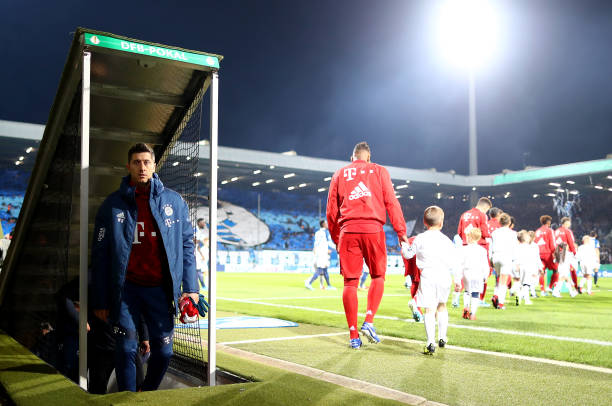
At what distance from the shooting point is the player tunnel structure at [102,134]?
4070mm

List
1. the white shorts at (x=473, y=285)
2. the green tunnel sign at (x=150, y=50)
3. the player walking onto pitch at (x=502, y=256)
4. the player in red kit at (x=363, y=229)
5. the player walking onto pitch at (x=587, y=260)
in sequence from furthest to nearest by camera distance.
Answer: the player walking onto pitch at (x=587, y=260)
the player walking onto pitch at (x=502, y=256)
the white shorts at (x=473, y=285)
the player in red kit at (x=363, y=229)
the green tunnel sign at (x=150, y=50)

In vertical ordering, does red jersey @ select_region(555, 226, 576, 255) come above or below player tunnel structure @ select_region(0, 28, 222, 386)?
below

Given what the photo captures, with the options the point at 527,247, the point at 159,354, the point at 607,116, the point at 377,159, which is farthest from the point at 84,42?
the point at 607,116

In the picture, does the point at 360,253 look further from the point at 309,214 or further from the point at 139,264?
the point at 309,214

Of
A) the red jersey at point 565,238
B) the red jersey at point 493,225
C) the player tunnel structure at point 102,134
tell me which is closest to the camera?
the player tunnel structure at point 102,134

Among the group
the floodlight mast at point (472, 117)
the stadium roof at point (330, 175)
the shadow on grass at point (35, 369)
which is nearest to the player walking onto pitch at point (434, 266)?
the shadow on grass at point (35, 369)

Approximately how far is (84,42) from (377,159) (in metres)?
88.4

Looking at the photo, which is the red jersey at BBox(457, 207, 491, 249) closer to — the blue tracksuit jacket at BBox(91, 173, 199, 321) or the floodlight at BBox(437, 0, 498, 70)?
the blue tracksuit jacket at BBox(91, 173, 199, 321)

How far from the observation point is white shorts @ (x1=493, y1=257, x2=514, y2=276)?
10.6 metres

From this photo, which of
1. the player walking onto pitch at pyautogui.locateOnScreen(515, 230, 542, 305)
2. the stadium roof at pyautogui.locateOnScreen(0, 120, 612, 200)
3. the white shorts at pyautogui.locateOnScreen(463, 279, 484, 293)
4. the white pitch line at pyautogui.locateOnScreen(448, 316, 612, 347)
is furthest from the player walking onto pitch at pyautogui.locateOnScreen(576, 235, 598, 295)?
the stadium roof at pyautogui.locateOnScreen(0, 120, 612, 200)

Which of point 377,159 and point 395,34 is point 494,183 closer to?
point 395,34

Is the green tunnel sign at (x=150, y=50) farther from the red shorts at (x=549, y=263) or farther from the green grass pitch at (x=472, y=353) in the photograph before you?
the red shorts at (x=549, y=263)

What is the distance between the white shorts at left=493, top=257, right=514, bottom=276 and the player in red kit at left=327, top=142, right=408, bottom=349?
540 centimetres

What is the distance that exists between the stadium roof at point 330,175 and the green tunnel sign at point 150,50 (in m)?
29.2
